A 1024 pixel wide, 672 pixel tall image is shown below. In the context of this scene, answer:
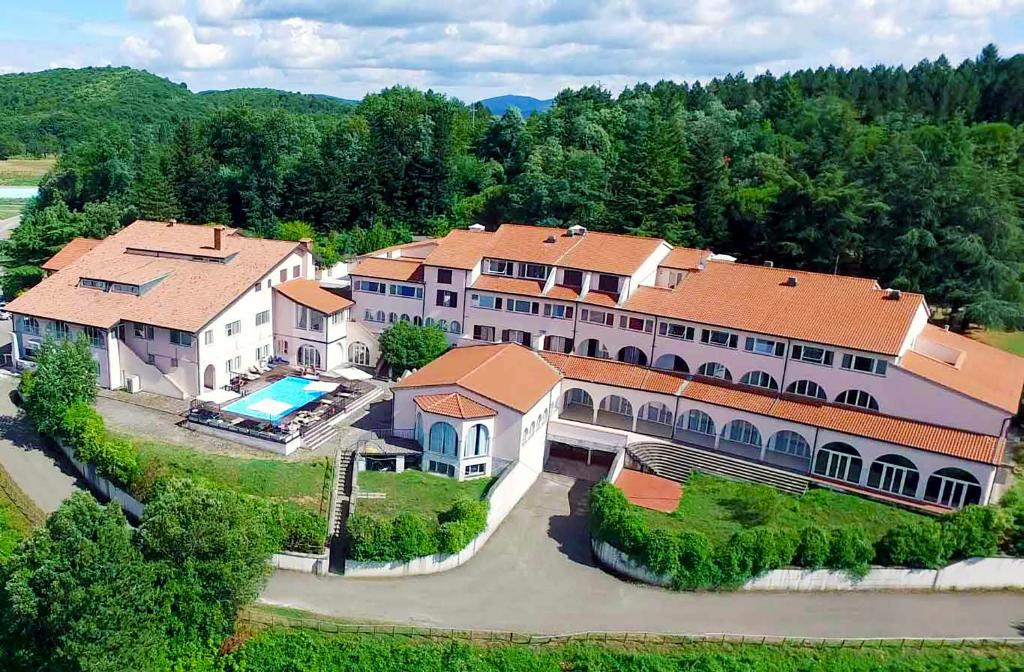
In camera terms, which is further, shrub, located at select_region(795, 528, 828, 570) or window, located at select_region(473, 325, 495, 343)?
window, located at select_region(473, 325, 495, 343)

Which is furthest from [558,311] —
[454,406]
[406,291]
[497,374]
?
[454,406]

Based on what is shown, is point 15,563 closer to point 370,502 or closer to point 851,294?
point 370,502

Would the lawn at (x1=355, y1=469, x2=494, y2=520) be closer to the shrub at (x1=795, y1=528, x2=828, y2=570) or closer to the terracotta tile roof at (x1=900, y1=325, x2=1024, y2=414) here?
the shrub at (x1=795, y1=528, x2=828, y2=570)

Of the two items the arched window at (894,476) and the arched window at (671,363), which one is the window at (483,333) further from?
the arched window at (894,476)

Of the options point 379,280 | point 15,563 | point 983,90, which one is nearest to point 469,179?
point 379,280

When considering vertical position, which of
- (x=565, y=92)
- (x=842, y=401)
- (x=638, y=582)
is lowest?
(x=638, y=582)

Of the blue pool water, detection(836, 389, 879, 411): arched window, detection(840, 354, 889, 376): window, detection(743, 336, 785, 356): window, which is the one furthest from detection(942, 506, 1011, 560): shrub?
the blue pool water
